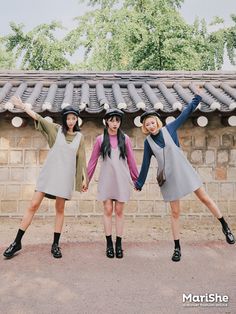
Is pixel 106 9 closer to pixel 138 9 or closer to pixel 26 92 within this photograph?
pixel 138 9

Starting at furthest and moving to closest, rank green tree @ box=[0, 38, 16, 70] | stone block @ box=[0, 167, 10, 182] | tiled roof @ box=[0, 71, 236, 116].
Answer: green tree @ box=[0, 38, 16, 70] < stone block @ box=[0, 167, 10, 182] < tiled roof @ box=[0, 71, 236, 116]

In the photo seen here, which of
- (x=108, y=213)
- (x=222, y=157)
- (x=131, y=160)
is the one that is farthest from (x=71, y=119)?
(x=222, y=157)

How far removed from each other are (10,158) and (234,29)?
45.0 ft

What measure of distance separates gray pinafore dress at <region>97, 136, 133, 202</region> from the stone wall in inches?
83.3

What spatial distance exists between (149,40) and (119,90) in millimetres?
9398

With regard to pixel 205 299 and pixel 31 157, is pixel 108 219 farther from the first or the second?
pixel 31 157

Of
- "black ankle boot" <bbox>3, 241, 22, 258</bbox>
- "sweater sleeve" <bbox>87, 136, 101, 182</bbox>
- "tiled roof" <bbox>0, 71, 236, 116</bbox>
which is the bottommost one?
"black ankle boot" <bbox>3, 241, 22, 258</bbox>

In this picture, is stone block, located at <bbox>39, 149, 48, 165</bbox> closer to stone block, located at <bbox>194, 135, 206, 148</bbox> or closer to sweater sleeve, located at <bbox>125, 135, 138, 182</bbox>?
sweater sleeve, located at <bbox>125, 135, 138, 182</bbox>

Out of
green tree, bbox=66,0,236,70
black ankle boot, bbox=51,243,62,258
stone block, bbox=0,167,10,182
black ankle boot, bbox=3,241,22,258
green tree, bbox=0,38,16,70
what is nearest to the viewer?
black ankle boot, bbox=3,241,22,258

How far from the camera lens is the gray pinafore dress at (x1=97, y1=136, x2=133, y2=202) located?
13.4 ft

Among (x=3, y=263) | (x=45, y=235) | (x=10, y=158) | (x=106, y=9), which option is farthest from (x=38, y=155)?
(x=106, y=9)

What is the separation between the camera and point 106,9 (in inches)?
639

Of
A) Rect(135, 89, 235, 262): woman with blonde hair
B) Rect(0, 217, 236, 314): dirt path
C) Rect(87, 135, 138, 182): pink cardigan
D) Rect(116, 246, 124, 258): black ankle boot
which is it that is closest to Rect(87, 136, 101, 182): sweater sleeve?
Rect(87, 135, 138, 182): pink cardigan

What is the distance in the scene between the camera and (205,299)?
3199 mm
